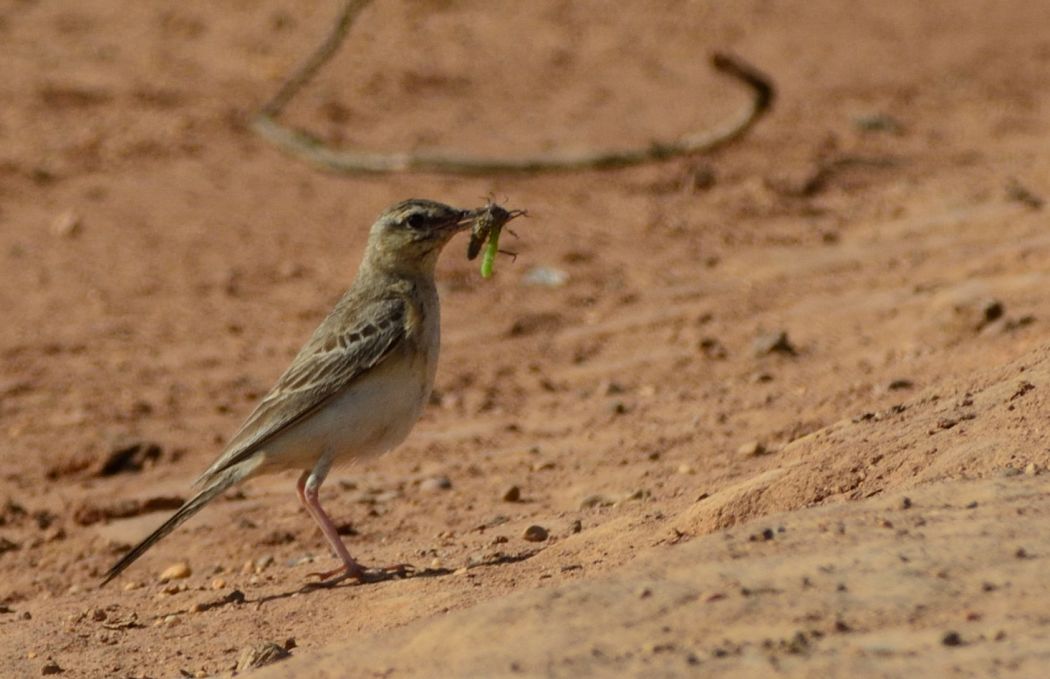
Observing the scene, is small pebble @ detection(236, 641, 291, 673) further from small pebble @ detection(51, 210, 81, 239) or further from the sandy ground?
small pebble @ detection(51, 210, 81, 239)

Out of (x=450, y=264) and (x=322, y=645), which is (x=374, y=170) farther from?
(x=322, y=645)

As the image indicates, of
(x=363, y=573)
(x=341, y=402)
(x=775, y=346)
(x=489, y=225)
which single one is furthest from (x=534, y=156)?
(x=363, y=573)

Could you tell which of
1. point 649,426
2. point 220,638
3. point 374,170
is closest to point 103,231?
point 374,170

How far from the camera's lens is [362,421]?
287 inches

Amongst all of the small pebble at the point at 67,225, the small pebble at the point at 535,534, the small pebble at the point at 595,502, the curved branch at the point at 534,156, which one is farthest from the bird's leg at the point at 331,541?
the curved branch at the point at 534,156

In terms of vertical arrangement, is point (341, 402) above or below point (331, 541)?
above

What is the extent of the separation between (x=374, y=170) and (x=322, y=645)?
882 cm

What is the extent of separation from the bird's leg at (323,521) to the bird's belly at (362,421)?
0.29 ft

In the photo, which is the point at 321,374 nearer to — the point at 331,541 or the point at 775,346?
the point at 331,541

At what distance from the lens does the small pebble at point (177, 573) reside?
7.73m

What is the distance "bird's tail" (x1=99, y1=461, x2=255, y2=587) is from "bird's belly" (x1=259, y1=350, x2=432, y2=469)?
6.6 inches

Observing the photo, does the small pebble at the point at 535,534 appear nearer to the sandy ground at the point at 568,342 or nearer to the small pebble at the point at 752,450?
the sandy ground at the point at 568,342

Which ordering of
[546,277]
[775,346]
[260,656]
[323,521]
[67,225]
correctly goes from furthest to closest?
1. [67,225]
2. [546,277]
3. [775,346]
4. [323,521]
5. [260,656]

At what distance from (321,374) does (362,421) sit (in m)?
0.33
